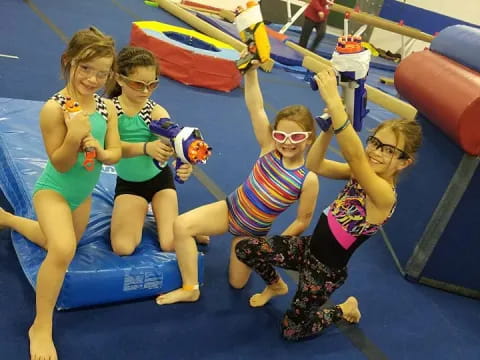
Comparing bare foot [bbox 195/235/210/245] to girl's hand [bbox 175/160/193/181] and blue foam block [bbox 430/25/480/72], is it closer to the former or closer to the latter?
girl's hand [bbox 175/160/193/181]

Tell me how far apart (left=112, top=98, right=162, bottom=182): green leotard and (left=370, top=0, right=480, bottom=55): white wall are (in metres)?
9.66

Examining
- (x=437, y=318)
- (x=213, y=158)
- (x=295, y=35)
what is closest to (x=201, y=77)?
(x=213, y=158)

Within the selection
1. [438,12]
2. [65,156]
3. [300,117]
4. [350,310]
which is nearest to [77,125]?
[65,156]

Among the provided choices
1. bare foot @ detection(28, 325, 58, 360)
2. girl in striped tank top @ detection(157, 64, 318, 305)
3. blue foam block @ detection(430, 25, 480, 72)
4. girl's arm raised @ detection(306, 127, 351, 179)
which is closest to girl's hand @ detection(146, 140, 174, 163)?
girl in striped tank top @ detection(157, 64, 318, 305)

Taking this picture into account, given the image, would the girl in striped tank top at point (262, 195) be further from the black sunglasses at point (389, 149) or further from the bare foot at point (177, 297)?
the black sunglasses at point (389, 149)

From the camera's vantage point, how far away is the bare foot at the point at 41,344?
1.72m

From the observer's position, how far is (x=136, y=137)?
91.2 inches

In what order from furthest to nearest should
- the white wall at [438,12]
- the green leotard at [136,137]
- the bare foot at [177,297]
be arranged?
the white wall at [438,12]
the green leotard at [136,137]
the bare foot at [177,297]


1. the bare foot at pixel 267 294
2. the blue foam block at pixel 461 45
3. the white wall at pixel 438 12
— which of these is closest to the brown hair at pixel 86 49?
the bare foot at pixel 267 294

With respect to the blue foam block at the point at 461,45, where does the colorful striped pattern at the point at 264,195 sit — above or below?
below

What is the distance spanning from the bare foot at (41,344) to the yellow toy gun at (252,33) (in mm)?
1365

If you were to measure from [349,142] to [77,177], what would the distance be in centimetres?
106

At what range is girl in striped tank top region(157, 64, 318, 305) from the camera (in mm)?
2097

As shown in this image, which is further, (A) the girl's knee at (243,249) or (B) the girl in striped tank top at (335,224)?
(A) the girl's knee at (243,249)
